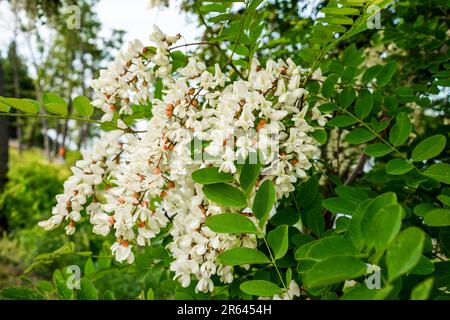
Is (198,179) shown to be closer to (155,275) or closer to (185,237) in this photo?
(185,237)

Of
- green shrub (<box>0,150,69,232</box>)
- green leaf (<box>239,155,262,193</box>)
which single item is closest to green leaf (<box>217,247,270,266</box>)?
green leaf (<box>239,155,262,193</box>)

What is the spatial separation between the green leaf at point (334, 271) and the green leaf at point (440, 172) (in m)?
0.44

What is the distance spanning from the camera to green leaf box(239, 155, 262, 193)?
31.4 inches

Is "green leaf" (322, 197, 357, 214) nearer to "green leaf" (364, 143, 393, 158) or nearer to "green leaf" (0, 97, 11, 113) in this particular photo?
"green leaf" (364, 143, 393, 158)

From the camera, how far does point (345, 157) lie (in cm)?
193

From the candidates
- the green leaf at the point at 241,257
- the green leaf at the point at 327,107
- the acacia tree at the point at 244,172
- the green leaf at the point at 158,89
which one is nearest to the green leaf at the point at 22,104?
the acacia tree at the point at 244,172

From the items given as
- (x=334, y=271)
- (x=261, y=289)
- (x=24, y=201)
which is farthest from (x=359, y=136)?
(x=24, y=201)

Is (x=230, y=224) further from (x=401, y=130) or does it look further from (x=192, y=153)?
(x=401, y=130)

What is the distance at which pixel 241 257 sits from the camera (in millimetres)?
757

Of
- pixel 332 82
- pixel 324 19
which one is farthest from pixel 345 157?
pixel 324 19

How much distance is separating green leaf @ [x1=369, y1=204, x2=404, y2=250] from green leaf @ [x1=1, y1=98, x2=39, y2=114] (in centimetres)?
80

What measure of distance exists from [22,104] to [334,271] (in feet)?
2.63

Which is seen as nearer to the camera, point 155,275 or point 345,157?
point 155,275
